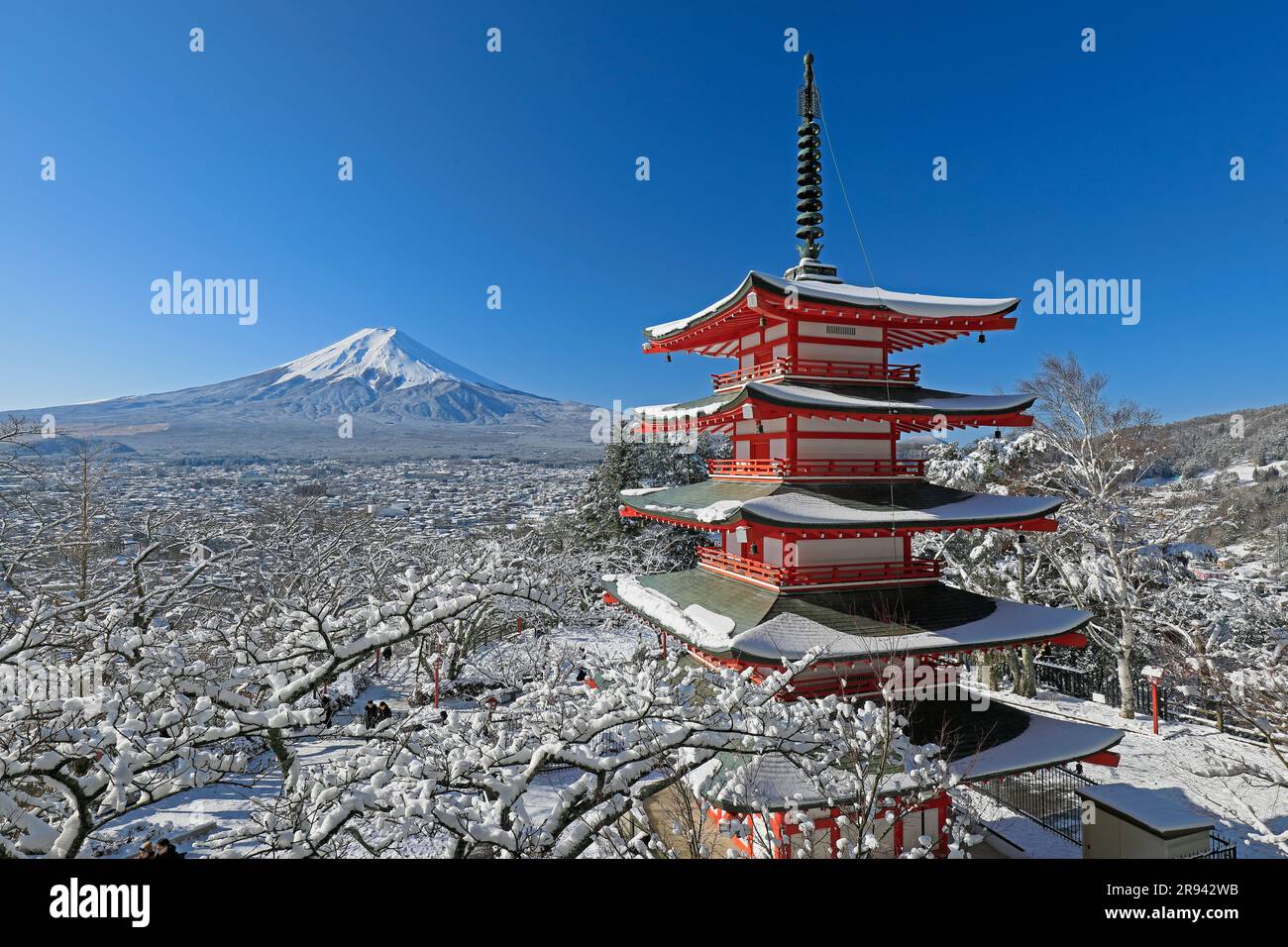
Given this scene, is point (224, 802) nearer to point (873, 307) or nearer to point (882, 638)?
point (882, 638)

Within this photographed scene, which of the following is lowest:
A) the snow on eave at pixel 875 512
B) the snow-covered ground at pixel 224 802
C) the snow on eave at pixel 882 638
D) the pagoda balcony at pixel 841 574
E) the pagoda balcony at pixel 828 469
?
the snow-covered ground at pixel 224 802

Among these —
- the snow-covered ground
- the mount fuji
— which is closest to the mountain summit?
the mount fuji

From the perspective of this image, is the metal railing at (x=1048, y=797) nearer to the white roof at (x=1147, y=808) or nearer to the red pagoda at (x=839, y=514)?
the white roof at (x=1147, y=808)

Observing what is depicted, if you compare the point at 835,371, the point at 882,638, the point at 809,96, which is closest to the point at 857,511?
the point at 882,638

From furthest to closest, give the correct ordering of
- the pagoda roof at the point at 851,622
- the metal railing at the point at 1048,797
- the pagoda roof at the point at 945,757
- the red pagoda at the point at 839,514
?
the metal railing at the point at 1048,797 < the red pagoda at the point at 839,514 < the pagoda roof at the point at 851,622 < the pagoda roof at the point at 945,757

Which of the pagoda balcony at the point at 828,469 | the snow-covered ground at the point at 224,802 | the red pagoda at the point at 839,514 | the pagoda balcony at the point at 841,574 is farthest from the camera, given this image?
the pagoda balcony at the point at 828,469

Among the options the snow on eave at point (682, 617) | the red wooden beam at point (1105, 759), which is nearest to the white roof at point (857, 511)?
the snow on eave at point (682, 617)
